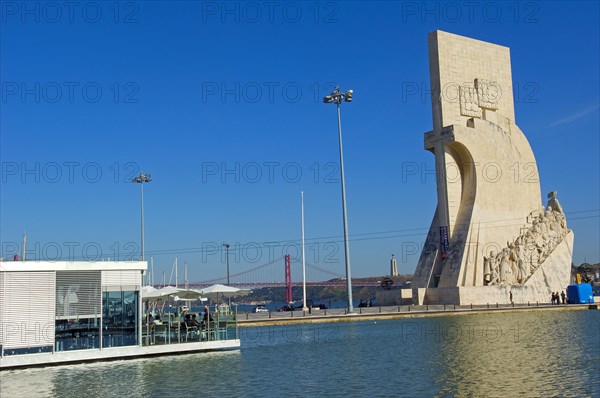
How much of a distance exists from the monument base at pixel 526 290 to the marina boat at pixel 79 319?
73.2 feet

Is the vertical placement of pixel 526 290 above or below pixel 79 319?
below

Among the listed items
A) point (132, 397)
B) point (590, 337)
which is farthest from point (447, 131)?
point (132, 397)

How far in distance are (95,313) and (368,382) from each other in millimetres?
7807

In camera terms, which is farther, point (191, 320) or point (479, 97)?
point (479, 97)

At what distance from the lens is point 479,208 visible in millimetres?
41219

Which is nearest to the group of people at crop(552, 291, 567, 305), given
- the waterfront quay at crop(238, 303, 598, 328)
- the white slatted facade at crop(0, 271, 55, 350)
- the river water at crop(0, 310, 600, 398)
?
the waterfront quay at crop(238, 303, 598, 328)

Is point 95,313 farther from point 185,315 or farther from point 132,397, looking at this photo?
point 132,397

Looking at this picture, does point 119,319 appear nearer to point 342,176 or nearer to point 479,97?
point 342,176

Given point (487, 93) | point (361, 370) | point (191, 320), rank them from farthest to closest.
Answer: point (487, 93), point (191, 320), point (361, 370)

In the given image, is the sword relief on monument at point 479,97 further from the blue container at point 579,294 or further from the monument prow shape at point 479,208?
the blue container at point 579,294

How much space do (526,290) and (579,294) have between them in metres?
3.18

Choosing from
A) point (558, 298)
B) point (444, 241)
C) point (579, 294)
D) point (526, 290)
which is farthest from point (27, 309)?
point (579, 294)

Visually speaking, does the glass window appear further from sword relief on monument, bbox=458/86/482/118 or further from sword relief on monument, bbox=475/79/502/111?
sword relief on monument, bbox=475/79/502/111

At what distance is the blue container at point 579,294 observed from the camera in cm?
3981
